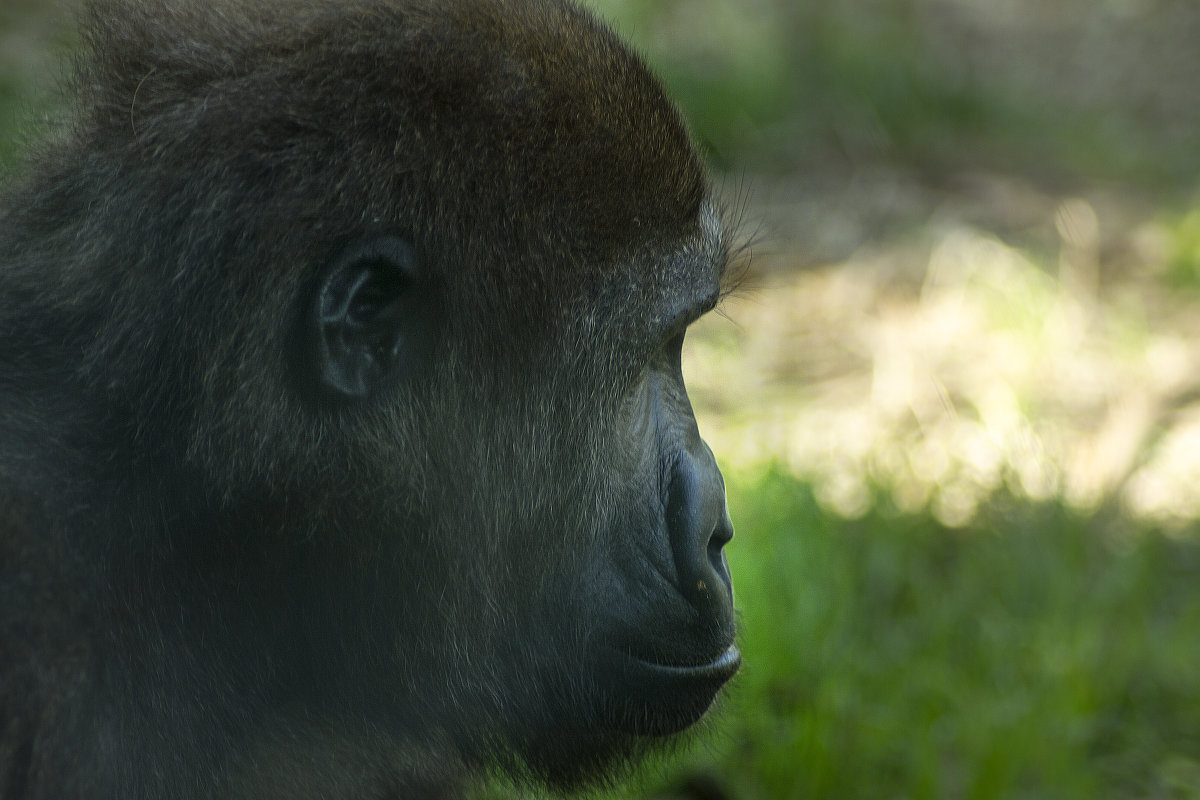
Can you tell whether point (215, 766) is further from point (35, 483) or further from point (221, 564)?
point (35, 483)

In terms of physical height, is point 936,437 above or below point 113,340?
below

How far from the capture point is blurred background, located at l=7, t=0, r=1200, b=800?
11.3ft

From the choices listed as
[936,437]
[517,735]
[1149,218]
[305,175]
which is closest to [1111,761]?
[936,437]

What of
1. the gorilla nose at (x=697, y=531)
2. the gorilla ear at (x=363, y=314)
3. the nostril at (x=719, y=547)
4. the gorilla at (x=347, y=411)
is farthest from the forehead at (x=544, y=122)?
the nostril at (x=719, y=547)

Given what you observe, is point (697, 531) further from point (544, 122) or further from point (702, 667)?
point (544, 122)

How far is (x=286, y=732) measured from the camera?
83.0 inches

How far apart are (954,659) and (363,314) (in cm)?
251

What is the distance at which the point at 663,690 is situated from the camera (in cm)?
236

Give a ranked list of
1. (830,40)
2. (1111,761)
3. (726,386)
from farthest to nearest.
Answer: (830,40) < (726,386) < (1111,761)

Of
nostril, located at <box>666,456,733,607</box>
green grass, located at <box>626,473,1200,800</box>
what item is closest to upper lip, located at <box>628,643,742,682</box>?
nostril, located at <box>666,456,733,607</box>

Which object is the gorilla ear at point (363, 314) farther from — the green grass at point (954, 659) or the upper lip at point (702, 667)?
the green grass at point (954, 659)

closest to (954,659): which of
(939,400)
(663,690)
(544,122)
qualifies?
(939,400)

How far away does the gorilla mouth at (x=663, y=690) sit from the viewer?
7.67 ft

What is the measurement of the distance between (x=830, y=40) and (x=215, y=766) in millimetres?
7024
